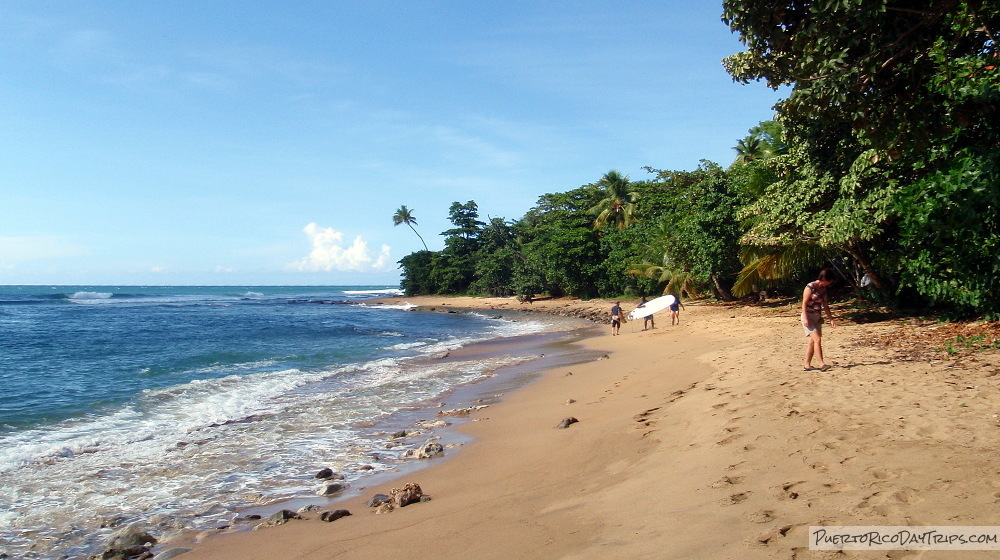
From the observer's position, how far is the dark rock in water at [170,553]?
472 cm

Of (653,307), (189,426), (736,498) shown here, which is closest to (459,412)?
(189,426)

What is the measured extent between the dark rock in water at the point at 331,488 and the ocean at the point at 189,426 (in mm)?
113

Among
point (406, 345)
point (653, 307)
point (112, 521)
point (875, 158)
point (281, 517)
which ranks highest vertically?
point (875, 158)

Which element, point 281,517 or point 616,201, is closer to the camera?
point 281,517

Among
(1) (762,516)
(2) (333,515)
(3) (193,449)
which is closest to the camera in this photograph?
(1) (762,516)

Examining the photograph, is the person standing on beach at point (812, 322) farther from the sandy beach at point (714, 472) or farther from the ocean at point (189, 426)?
A: the ocean at point (189, 426)

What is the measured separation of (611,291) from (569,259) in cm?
420

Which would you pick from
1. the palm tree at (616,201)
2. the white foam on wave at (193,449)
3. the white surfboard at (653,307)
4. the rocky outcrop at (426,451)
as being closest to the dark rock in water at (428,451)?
the rocky outcrop at (426,451)

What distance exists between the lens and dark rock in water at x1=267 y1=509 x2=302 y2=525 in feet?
17.2

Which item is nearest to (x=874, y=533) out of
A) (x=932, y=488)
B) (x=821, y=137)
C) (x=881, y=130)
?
(x=932, y=488)

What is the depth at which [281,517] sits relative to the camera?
527 cm

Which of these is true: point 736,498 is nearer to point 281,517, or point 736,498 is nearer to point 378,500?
point 378,500

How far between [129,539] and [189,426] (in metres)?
4.95

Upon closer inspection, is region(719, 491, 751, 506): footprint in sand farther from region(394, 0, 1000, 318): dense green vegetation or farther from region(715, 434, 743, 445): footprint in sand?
region(394, 0, 1000, 318): dense green vegetation
